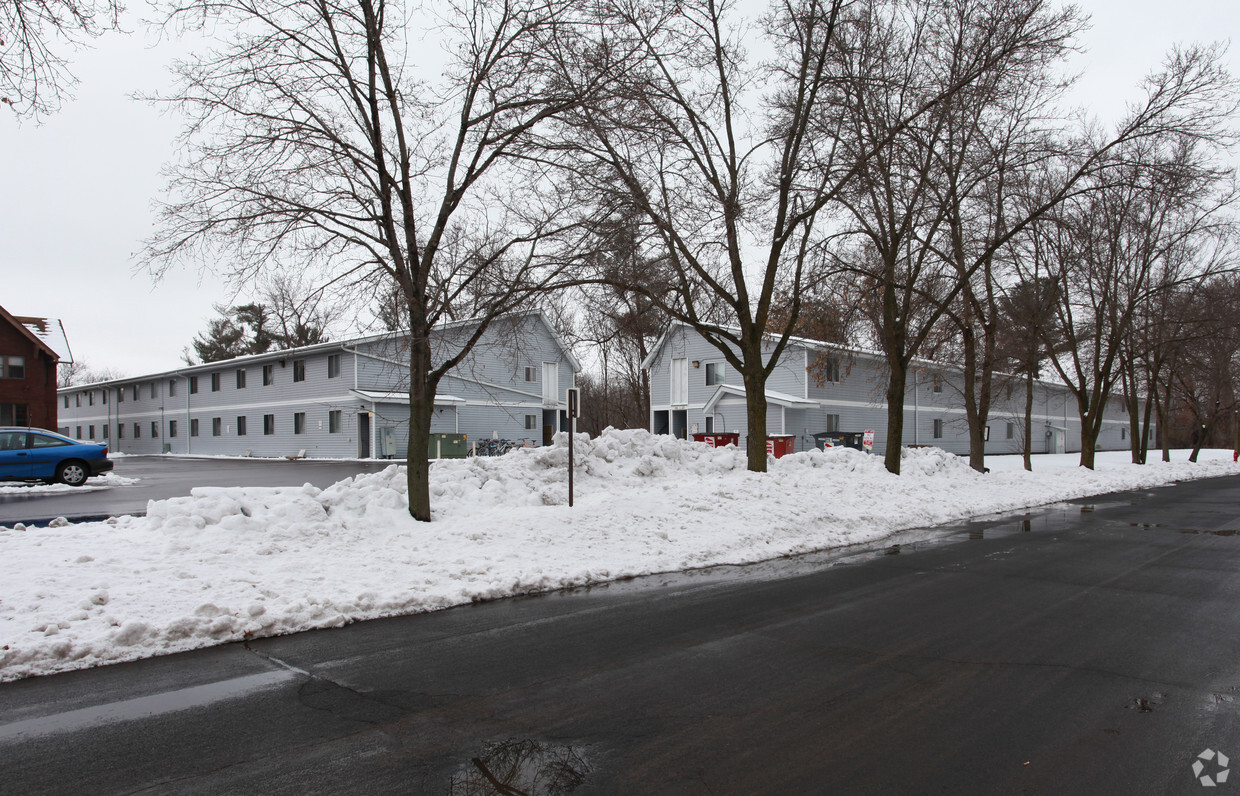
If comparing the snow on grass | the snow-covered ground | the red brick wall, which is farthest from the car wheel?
the red brick wall

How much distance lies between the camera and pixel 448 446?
34406mm

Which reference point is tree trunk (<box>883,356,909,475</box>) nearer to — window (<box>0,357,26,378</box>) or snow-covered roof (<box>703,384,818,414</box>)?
snow-covered roof (<box>703,384,818,414</box>)

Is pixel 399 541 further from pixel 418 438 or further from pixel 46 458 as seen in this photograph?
pixel 46 458

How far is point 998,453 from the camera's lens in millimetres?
49750

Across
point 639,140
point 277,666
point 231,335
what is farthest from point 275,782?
point 231,335

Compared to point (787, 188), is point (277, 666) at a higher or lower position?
lower

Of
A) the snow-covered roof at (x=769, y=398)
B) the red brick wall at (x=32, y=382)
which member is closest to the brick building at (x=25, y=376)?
the red brick wall at (x=32, y=382)

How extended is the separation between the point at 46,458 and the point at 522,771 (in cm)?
2375

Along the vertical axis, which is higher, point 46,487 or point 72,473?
point 72,473

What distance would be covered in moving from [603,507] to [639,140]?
24.8 ft

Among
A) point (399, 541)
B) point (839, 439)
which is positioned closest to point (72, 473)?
point (399, 541)

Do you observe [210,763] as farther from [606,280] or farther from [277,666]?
[606,280]

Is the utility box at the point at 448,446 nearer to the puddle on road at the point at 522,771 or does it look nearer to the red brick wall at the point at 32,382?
the red brick wall at the point at 32,382

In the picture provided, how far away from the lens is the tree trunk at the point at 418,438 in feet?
36.8
